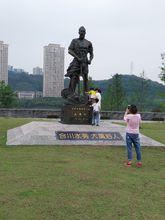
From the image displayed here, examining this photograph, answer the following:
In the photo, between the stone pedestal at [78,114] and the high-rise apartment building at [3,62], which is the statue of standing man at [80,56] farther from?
the high-rise apartment building at [3,62]

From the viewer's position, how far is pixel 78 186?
700 cm

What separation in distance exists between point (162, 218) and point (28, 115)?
2473cm

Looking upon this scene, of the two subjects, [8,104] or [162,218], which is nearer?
[162,218]

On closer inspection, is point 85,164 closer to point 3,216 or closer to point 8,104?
point 3,216

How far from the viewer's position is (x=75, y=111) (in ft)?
50.3

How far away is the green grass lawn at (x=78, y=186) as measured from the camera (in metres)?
5.54

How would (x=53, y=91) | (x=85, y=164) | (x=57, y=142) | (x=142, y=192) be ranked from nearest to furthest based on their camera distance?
(x=142, y=192) < (x=85, y=164) < (x=57, y=142) < (x=53, y=91)

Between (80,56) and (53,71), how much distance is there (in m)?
36.9

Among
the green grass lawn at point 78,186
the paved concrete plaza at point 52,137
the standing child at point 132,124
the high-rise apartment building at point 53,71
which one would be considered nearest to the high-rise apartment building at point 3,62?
the high-rise apartment building at point 53,71

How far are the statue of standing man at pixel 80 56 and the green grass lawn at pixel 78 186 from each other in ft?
18.2

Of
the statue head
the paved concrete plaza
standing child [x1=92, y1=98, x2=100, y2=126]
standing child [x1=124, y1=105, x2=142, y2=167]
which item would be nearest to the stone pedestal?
standing child [x1=92, y1=98, x2=100, y2=126]

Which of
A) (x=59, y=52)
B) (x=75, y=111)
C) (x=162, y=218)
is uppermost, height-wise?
(x=59, y=52)

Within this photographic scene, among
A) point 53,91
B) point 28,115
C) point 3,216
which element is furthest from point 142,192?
point 53,91

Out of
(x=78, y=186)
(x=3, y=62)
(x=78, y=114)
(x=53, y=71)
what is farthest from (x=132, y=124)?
(x=3, y=62)
